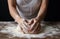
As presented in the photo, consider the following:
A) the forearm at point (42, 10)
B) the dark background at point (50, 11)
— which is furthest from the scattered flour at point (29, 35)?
the dark background at point (50, 11)

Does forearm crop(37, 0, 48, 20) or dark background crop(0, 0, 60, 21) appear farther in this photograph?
dark background crop(0, 0, 60, 21)

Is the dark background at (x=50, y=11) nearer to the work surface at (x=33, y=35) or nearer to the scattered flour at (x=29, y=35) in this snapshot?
the work surface at (x=33, y=35)

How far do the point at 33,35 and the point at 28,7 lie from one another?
0.22 meters

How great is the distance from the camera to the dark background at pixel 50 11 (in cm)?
155

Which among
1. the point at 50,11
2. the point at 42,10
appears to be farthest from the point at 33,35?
the point at 50,11

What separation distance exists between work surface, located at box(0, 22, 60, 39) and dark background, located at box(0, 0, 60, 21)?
165 mm

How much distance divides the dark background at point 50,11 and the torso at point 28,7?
286mm

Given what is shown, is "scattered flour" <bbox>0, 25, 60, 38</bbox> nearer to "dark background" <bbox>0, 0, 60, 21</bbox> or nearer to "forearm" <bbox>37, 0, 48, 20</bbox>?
"forearm" <bbox>37, 0, 48, 20</bbox>

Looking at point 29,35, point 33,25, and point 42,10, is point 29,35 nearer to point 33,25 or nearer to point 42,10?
point 33,25

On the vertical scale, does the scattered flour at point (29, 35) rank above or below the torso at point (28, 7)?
below

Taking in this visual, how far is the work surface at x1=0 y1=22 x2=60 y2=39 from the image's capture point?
3.76 ft

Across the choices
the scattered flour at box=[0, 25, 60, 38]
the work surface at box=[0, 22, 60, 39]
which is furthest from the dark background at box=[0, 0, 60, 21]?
the scattered flour at box=[0, 25, 60, 38]

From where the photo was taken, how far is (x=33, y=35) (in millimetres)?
1180

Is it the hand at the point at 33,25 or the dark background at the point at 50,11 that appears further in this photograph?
the dark background at the point at 50,11
